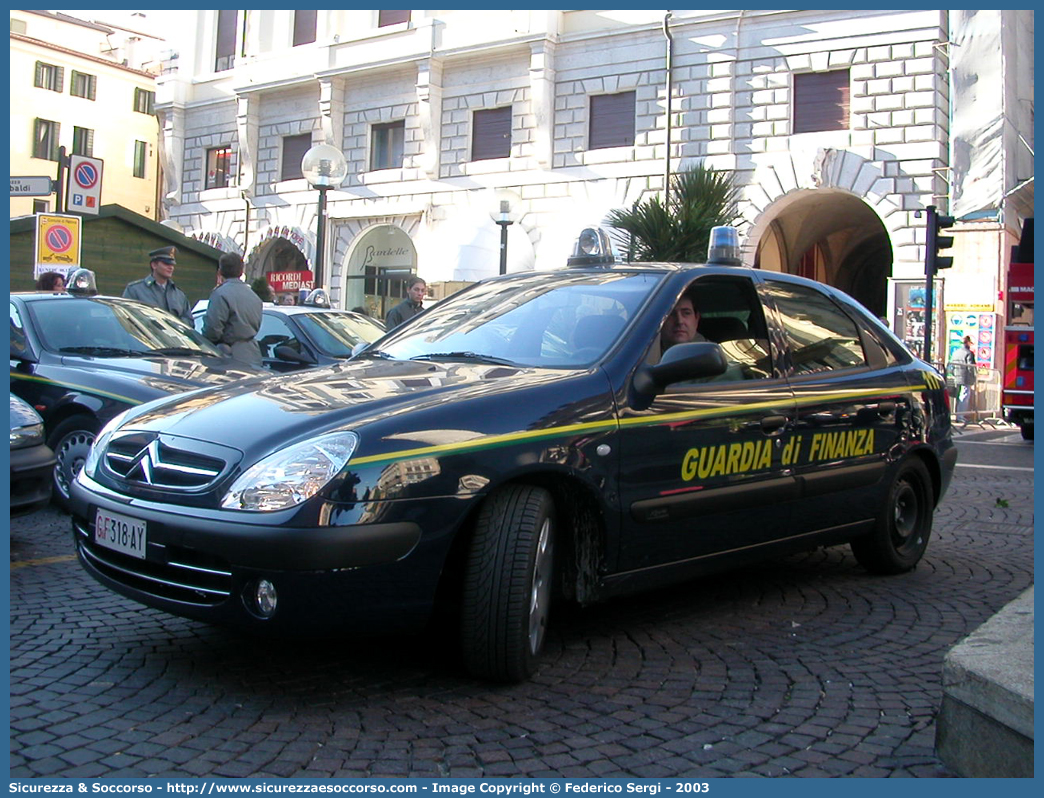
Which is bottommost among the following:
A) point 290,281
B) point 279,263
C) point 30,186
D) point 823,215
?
point 30,186

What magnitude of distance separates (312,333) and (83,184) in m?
5.56

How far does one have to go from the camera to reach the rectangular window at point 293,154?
3020 cm

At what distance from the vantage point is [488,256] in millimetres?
25312

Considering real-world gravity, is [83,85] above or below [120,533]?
above

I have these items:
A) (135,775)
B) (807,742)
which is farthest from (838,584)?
(135,775)

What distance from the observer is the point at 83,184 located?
13844 mm

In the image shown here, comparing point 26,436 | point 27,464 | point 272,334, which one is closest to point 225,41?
point 272,334

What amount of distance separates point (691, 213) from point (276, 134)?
703 inches

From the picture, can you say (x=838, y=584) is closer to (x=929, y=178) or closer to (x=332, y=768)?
(x=332, y=768)

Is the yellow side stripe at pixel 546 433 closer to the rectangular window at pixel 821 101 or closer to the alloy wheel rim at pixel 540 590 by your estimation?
the alloy wheel rim at pixel 540 590

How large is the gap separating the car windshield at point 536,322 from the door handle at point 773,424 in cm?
74

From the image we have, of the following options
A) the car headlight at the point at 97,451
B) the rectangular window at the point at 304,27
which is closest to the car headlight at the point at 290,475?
the car headlight at the point at 97,451

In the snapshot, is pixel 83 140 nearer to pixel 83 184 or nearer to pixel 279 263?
pixel 279 263

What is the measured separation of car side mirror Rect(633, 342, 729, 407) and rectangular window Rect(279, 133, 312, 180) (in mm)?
27462
